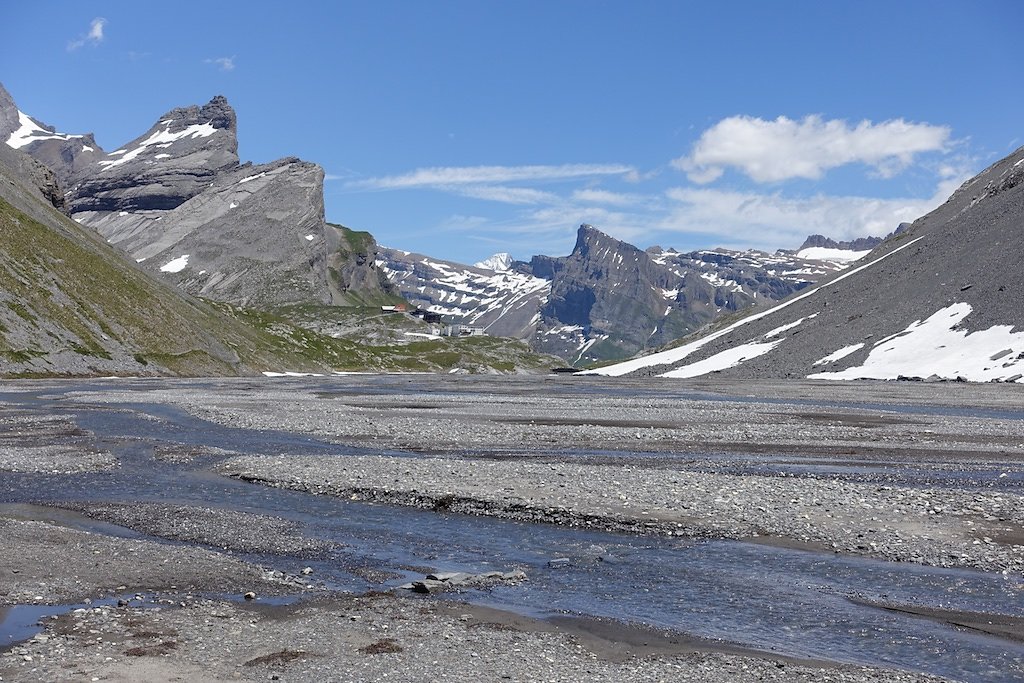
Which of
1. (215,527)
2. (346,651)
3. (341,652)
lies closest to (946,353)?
(215,527)

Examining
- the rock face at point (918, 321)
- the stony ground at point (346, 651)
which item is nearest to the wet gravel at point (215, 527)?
the stony ground at point (346, 651)

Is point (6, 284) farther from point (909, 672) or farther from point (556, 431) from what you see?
point (909, 672)

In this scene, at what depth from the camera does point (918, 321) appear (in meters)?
149

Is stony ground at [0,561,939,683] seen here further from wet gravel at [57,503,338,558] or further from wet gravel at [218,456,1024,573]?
wet gravel at [218,456,1024,573]

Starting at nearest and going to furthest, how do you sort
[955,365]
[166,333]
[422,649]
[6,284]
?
[422,649] < [6,284] < [955,365] < [166,333]

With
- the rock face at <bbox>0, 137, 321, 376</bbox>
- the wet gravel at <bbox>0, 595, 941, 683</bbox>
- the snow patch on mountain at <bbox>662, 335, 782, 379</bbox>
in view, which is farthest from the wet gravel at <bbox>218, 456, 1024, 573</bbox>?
the snow patch on mountain at <bbox>662, 335, 782, 379</bbox>

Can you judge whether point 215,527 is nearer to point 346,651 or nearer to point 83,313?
point 346,651

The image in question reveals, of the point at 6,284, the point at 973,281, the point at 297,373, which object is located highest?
the point at 973,281

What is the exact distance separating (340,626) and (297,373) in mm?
183117

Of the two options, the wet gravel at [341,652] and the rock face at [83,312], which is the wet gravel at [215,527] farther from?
the rock face at [83,312]

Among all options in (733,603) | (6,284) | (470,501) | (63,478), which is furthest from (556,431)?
(6,284)

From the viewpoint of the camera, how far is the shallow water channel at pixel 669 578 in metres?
16.7

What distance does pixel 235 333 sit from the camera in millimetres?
186125

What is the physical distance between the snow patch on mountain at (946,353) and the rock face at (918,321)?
0.16 metres
